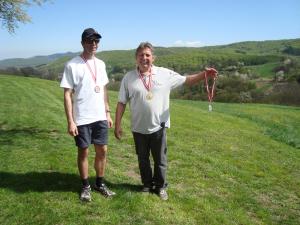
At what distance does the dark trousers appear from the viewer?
21.1ft

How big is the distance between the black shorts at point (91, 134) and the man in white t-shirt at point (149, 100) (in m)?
0.31

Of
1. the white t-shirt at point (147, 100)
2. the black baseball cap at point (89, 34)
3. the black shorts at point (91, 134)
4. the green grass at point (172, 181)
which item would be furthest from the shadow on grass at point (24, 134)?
the black baseball cap at point (89, 34)

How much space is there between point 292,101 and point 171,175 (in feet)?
149

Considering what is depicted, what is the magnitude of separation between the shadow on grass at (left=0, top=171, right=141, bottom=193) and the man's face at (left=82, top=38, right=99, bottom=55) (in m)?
2.41

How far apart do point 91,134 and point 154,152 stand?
1.08 metres

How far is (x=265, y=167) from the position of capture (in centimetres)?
942

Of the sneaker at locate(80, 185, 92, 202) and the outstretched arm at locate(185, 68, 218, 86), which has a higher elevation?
the outstretched arm at locate(185, 68, 218, 86)

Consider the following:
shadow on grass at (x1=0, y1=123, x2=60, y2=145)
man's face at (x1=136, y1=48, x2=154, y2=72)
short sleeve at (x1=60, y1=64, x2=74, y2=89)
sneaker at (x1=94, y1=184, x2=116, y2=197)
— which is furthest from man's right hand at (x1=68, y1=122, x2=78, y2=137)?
shadow on grass at (x1=0, y1=123, x2=60, y2=145)

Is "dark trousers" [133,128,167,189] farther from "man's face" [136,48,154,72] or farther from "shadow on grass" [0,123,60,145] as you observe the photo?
"shadow on grass" [0,123,60,145]

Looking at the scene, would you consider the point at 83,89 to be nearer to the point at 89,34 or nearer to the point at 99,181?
the point at 89,34

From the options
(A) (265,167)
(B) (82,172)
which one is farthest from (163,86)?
(A) (265,167)

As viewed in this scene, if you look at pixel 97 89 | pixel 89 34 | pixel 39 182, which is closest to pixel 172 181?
pixel 39 182

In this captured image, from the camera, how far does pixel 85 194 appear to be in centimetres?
634

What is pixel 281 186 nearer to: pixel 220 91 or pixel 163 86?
pixel 163 86
